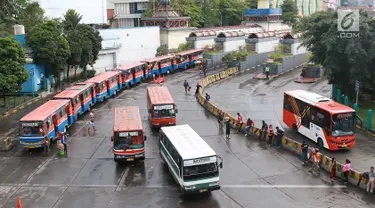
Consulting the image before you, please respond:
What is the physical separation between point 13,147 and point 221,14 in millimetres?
80421

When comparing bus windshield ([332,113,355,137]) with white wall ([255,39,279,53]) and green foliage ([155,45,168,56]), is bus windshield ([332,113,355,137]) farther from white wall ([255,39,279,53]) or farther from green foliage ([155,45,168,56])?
green foliage ([155,45,168,56])

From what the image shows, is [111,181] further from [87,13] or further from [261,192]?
[87,13]

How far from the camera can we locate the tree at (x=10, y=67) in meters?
36.3

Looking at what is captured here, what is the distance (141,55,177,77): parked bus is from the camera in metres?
57.4

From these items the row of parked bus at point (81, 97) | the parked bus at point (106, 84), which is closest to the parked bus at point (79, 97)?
the row of parked bus at point (81, 97)

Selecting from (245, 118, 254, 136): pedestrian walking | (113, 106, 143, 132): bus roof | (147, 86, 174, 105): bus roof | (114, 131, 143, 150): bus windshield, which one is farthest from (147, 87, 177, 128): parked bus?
(114, 131, 143, 150): bus windshield

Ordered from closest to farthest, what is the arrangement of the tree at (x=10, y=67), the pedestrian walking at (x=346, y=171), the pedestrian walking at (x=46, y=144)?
the pedestrian walking at (x=346, y=171)
the pedestrian walking at (x=46, y=144)
the tree at (x=10, y=67)

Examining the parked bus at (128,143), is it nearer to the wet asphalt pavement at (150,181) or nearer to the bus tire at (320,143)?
the wet asphalt pavement at (150,181)

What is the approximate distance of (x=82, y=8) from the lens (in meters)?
A: 72.9

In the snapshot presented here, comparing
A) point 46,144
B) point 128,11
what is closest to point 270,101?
point 46,144

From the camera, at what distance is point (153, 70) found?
5794cm

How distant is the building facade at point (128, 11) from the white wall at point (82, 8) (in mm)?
18627

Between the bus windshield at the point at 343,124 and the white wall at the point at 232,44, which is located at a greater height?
the white wall at the point at 232,44

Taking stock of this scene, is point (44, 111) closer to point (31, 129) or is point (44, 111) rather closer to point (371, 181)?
point (31, 129)
